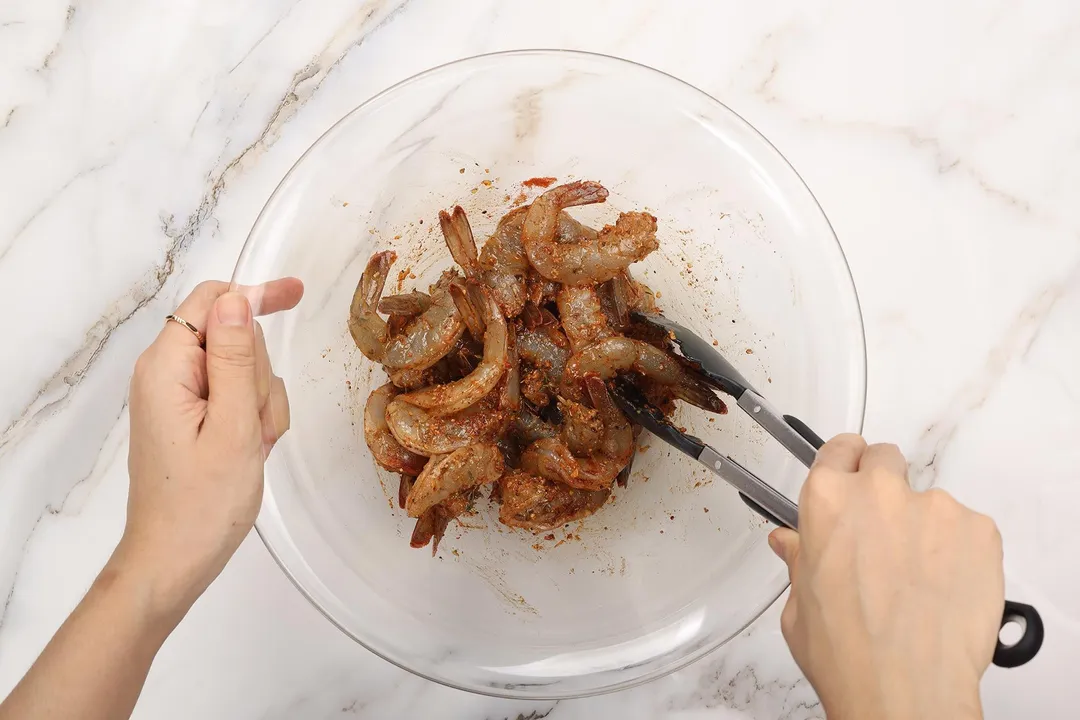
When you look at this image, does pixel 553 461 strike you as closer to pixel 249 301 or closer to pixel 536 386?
pixel 536 386

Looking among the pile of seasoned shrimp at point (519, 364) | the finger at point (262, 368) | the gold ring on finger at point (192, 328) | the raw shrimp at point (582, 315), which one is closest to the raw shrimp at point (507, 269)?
the pile of seasoned shrimp at point (519, 364)

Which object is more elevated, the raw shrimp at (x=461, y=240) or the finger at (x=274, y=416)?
the raw shrimp at (x=461, y=240)

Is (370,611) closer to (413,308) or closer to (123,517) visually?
(413,308)

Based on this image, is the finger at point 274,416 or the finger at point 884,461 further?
the finger at point 274,416

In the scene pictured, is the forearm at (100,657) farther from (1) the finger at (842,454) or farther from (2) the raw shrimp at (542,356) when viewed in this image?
(1) the finger at (842,454)

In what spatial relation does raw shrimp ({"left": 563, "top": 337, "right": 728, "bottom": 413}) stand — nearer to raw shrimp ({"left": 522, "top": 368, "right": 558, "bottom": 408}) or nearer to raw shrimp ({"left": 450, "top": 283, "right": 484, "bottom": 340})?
raw shrimp ({"left": 522, "top": 368, "right": 558, "bottom": 408})

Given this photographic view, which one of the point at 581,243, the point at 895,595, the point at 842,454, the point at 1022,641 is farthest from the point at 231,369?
the point at 1022,641
